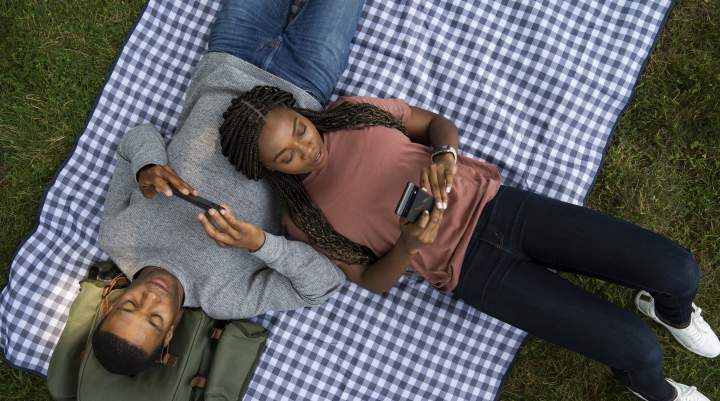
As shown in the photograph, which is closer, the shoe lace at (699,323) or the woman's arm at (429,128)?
the woman's arm at (429,128)

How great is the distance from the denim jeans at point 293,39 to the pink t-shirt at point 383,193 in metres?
0.53

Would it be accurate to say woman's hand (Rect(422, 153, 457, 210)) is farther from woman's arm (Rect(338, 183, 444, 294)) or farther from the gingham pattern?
the gingham pattern

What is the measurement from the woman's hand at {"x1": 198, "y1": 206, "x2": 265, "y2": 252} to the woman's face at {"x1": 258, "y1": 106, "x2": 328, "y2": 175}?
11.3 inches

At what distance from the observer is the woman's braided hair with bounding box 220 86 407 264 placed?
2551 mm

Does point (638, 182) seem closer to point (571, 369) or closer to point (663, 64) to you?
point (663, 64)

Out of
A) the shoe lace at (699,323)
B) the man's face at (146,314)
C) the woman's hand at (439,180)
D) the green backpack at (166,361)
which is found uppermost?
the woman's hand at (439,180)

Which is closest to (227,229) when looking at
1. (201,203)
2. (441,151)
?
(201,203)

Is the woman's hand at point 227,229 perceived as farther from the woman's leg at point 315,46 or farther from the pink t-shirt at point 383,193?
the woman's leg at point 315,46

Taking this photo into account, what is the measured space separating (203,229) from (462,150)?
59.7 inches

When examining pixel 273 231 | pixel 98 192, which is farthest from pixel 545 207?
pixel 98 192

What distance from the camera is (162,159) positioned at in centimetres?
285

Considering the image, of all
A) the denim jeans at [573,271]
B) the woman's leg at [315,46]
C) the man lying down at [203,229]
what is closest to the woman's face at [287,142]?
the man lying down at [203,229]

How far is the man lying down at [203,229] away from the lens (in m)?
2.69

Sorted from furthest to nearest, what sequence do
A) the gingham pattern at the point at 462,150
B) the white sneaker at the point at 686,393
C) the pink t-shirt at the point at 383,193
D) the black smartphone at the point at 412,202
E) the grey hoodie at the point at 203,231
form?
1. the gingham pattern at the point at 462,150
2. the white sneaker at the point at 686,393
3. the grey hoodie at the point at 203,231
4. the pink t-shirt at the point at 383,193
5. the black smartphone at the point at 412,202
